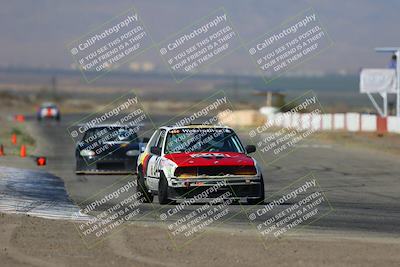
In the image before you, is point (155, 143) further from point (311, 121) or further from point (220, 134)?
point (311, 121)

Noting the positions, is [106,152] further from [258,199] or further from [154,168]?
[258,199]

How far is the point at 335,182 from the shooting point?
909 inches

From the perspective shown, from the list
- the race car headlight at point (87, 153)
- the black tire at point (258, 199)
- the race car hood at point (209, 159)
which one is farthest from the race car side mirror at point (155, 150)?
the race car headlight at point (87, 153)

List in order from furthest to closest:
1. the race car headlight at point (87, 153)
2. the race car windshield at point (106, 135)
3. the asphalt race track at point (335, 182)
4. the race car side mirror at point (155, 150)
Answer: the race car windshield at point (106, 135) → the race car headlight at point (87, 153) → the race car side mirror at point (155, 150) → the asphalt race track at point (335, 182)

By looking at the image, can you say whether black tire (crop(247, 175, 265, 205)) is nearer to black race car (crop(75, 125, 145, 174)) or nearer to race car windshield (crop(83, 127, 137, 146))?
black race car (crop(75, 125, 145, 174))

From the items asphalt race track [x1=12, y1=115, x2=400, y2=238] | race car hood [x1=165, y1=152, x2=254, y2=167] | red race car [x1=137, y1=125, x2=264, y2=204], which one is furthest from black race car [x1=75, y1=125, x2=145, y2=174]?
race car hood [x1=165, y1=152, x2=254, y2=167]

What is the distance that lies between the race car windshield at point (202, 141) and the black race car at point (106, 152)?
6.18 metres

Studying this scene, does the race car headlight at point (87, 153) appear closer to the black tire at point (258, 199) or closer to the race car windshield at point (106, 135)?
the race car windshield at point (106, 135)

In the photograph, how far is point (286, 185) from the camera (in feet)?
72.3

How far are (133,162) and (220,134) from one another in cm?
663

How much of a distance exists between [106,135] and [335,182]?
18.7ft

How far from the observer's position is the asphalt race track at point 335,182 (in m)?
14.5

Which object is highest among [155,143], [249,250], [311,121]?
[155,143]

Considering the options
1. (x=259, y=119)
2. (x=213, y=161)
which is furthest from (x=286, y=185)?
(x=259, y=119)
